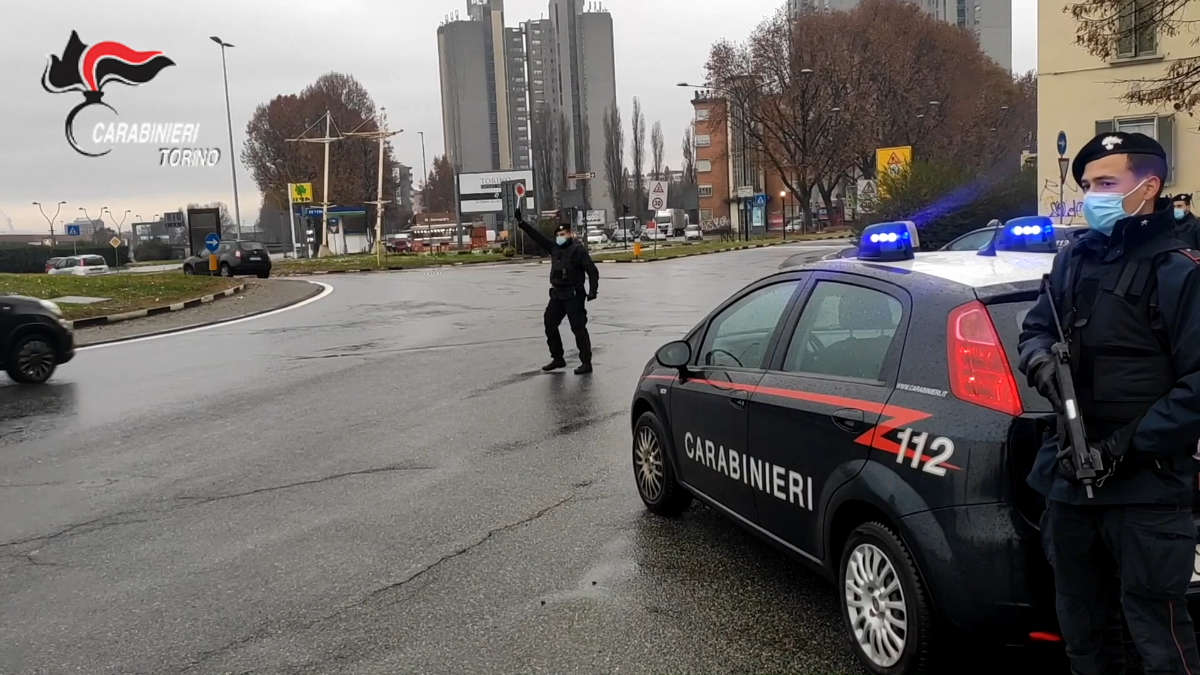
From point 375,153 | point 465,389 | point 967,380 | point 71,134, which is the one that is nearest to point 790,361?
point 967,380

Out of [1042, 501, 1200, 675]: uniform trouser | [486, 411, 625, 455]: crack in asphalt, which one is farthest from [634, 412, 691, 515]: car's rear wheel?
[1042, 501, 1200, 675]: uniform trouser

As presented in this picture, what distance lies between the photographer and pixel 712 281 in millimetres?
25250

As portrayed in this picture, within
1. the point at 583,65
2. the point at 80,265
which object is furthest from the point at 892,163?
the point at 583,65

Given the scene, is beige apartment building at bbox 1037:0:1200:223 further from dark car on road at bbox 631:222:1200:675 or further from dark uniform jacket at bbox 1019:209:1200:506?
dark uniform jacket at bbox 1019:209:1200:506

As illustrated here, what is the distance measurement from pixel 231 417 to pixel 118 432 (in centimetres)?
97

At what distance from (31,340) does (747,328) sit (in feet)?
33.4

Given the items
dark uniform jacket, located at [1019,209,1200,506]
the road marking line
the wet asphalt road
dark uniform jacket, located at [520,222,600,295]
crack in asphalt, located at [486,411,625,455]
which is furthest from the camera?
the road marking line

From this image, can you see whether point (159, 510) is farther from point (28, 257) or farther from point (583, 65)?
point (583, 65)

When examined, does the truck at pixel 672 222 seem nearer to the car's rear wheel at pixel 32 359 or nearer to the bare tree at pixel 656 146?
the bare tree at pixel 656 146

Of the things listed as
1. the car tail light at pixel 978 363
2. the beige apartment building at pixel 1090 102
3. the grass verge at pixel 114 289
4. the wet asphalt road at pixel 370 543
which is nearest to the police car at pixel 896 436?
the car tail light at pixel 978 363

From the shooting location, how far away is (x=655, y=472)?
546cm

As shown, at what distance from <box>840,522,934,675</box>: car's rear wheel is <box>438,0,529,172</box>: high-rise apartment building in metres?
127

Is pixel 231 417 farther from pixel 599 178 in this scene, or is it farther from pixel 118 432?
pixel 599 178

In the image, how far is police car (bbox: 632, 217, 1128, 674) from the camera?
295 cm
